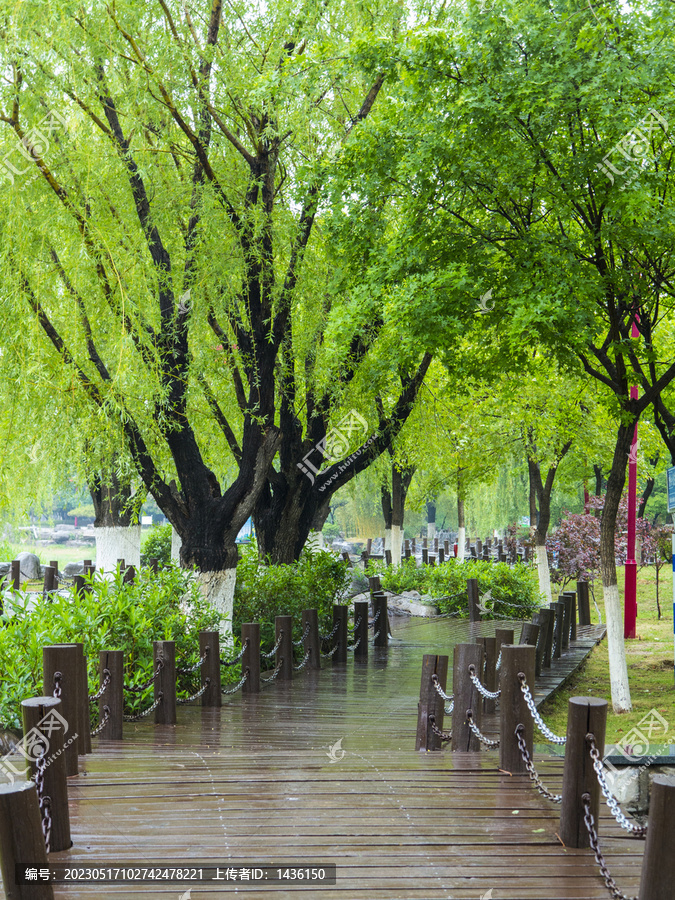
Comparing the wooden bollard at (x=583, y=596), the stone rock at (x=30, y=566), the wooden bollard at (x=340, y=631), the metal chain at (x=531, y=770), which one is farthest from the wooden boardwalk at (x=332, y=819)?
the stone rock at (x=30, y=566)

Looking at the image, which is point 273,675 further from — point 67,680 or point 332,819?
point 332,819

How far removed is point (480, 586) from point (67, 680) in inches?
497

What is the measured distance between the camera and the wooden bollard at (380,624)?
498 inches

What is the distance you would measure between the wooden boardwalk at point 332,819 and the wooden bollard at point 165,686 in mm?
197

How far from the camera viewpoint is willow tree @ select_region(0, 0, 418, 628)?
788 centimetres

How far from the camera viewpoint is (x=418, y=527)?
4850 cm

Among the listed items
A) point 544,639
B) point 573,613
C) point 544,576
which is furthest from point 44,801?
point 544,576

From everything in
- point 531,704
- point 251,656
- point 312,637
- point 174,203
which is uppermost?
point 174,203

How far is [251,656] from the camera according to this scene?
27.8ft

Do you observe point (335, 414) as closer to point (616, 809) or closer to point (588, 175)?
point (588, 175)

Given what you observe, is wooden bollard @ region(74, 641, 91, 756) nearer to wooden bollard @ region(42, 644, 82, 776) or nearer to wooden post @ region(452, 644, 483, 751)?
wooden bollard @ region(42, 644, 82, 776)

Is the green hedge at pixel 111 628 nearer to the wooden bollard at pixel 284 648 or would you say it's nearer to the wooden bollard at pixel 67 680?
the wooden bollard at pixel 284 648

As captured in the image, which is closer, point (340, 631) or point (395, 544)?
point (340, 631)

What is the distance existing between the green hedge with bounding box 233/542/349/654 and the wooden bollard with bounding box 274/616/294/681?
0.99m
